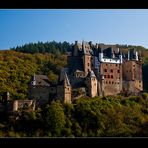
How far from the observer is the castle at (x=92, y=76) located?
19766 mm

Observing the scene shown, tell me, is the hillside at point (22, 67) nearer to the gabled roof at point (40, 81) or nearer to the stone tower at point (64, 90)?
the gabled roof at point (40, 81)

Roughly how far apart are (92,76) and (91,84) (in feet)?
2.00

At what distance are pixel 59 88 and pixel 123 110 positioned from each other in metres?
3.58

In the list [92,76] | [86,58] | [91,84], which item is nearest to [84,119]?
[91,84]

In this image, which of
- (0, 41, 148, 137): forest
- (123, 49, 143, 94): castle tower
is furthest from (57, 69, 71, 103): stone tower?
(123, 49, 143, 94): castle tower

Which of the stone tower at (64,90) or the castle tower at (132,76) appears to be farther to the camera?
the castle tower at (132,76)

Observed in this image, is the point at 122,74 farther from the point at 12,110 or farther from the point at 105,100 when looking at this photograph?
the point at 12,110

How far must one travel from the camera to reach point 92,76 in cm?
2062

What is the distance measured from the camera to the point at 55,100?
63.8 feet

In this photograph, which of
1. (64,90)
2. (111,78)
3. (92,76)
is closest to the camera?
(64,90)

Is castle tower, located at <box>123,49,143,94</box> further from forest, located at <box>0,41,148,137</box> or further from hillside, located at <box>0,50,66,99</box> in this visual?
hillside, located at <box>0,50,66,99</box>

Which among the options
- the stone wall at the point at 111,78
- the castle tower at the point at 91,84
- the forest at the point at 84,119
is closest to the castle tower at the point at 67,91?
the forest at the point at 84,119

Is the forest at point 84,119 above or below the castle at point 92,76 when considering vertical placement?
below

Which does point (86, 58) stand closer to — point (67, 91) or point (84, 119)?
point (67, 91)
